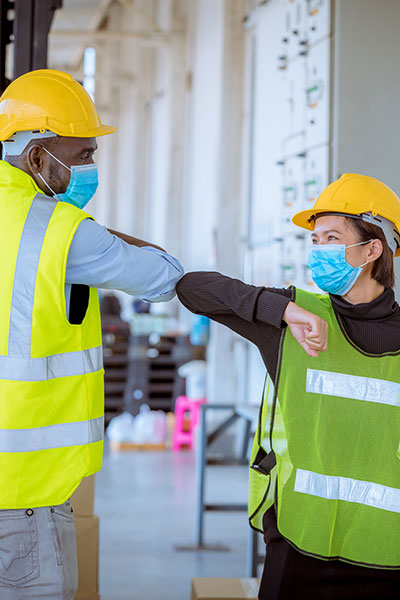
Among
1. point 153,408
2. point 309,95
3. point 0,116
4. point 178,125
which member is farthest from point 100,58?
point 0,116

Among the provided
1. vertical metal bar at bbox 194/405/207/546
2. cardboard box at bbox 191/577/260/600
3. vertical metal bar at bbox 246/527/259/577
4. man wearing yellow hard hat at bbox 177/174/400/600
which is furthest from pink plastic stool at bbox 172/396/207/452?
man wearing yellow hard hat at bbox 177/174/400/600

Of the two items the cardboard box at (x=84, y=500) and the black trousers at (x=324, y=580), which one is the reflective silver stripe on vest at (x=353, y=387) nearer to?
the black trousers at (x=324, y=580)

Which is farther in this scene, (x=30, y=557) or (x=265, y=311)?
(x=265, y=311)

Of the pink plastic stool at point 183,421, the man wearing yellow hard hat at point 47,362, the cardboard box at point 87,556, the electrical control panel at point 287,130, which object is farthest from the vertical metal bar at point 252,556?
the pink plastic stool at point 183,421

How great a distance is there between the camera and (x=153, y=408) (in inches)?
449

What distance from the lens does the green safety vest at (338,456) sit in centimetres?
224

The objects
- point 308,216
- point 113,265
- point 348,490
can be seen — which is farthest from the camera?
point 308,216

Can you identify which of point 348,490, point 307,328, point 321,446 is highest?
point 307,328

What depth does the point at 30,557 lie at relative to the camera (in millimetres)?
2020

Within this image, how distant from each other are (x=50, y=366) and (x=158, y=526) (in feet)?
16.2

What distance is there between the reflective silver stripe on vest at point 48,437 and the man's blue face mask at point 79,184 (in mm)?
677

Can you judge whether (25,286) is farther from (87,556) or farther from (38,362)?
(87,556)

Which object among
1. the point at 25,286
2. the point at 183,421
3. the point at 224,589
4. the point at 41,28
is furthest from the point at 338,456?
the point at 183,421

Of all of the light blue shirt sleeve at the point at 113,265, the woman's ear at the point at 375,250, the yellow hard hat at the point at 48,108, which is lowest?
the light blue shirt sleeve at the point at 113,265
